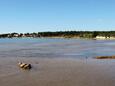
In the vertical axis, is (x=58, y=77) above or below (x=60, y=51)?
above

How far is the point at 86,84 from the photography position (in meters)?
21.3

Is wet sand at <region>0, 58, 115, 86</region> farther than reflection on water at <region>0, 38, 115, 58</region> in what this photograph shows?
No

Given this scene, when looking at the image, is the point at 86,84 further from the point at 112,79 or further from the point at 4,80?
the point at 4,80

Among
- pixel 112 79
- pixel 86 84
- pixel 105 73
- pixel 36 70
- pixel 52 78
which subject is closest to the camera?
pixel 86 84

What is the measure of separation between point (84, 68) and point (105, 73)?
3827mm

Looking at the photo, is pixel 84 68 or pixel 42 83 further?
pixel 84 68

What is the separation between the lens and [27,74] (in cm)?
2628

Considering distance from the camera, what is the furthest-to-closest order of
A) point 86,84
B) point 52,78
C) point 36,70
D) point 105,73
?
point 36,70, point 105,73, point 52,78, point 86,84

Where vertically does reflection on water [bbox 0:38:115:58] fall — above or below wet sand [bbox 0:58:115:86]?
below

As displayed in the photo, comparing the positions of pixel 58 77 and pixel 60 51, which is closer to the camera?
pixel 58 77

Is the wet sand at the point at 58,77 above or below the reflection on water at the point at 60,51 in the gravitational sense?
above

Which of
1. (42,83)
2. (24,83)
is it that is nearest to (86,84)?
(42,83)

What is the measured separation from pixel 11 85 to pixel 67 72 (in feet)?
23.2

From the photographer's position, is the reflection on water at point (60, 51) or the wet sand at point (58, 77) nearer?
the wet sand at point (58, 77)
